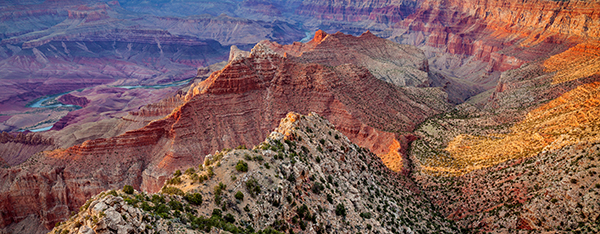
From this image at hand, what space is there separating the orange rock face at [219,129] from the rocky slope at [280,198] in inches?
849

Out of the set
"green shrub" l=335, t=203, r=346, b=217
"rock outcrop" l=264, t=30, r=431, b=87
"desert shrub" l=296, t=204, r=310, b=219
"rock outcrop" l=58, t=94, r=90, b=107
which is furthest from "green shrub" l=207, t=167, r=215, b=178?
"rock outcrop" l=58, t=94, r=90, b=107

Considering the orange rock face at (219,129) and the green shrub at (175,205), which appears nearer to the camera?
the green shrub at (175,205)

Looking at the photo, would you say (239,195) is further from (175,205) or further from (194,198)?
(175,205)

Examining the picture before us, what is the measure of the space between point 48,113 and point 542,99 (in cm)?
20101

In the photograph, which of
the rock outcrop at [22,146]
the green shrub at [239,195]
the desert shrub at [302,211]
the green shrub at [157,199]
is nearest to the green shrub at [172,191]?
the green shrub at [157,199]

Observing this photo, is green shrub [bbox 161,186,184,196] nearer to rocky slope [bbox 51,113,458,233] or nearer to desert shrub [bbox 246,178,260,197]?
rocky slope [bbox 51,113,458,233]

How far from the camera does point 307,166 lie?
120ft

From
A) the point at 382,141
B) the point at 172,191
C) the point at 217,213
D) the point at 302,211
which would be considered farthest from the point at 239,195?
the point at 382,141

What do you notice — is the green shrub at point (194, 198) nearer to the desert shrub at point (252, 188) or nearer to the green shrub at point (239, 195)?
the green shrub at point (239, 195)

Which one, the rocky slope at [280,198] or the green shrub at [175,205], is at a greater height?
the green shrub at [175,205]

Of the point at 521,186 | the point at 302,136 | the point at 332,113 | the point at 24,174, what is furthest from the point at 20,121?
the point at 521,186

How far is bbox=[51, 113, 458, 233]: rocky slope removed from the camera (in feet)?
69.9

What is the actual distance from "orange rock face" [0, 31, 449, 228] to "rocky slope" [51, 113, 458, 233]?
21.6 metres

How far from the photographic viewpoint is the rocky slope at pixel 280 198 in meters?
21.3
